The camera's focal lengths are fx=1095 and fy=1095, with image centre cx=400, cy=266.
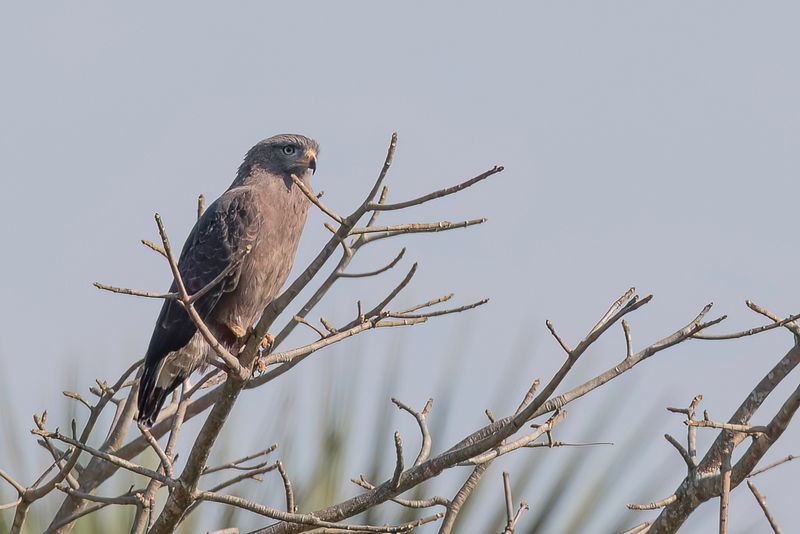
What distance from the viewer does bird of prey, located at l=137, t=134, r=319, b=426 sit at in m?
5.02

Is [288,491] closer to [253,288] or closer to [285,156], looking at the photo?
[253,288]

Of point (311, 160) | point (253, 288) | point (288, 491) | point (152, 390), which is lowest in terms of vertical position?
point (288, 491)

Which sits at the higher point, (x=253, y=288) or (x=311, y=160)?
(x=311, y=160)

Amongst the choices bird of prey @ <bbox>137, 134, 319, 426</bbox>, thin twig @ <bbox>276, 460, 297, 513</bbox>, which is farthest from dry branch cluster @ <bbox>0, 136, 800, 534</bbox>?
bird of prey @ <bbox>137, 134, 319, 426</bbox>

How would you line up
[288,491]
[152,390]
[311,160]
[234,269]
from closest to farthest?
1. [288,491]
2. [152,390]
3. [234,269]
4. [311,160]

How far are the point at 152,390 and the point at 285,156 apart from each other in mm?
1533

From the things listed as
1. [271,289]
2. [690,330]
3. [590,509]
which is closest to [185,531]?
[271,289]

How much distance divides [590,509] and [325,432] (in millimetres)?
1283

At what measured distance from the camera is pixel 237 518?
4.87 m

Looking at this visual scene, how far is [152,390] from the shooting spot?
479cm

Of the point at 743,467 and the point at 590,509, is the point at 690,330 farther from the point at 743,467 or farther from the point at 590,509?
the point at 590,509

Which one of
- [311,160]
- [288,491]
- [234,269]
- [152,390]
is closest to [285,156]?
[311,160]

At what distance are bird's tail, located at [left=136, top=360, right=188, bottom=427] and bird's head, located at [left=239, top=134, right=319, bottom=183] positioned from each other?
1.28 metres

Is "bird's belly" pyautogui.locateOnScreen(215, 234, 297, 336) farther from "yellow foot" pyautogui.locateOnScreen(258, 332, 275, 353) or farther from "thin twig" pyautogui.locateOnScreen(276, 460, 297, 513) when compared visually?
"thin twig" pyautogui.locateOnScreen(276, 460, 297, 513)
